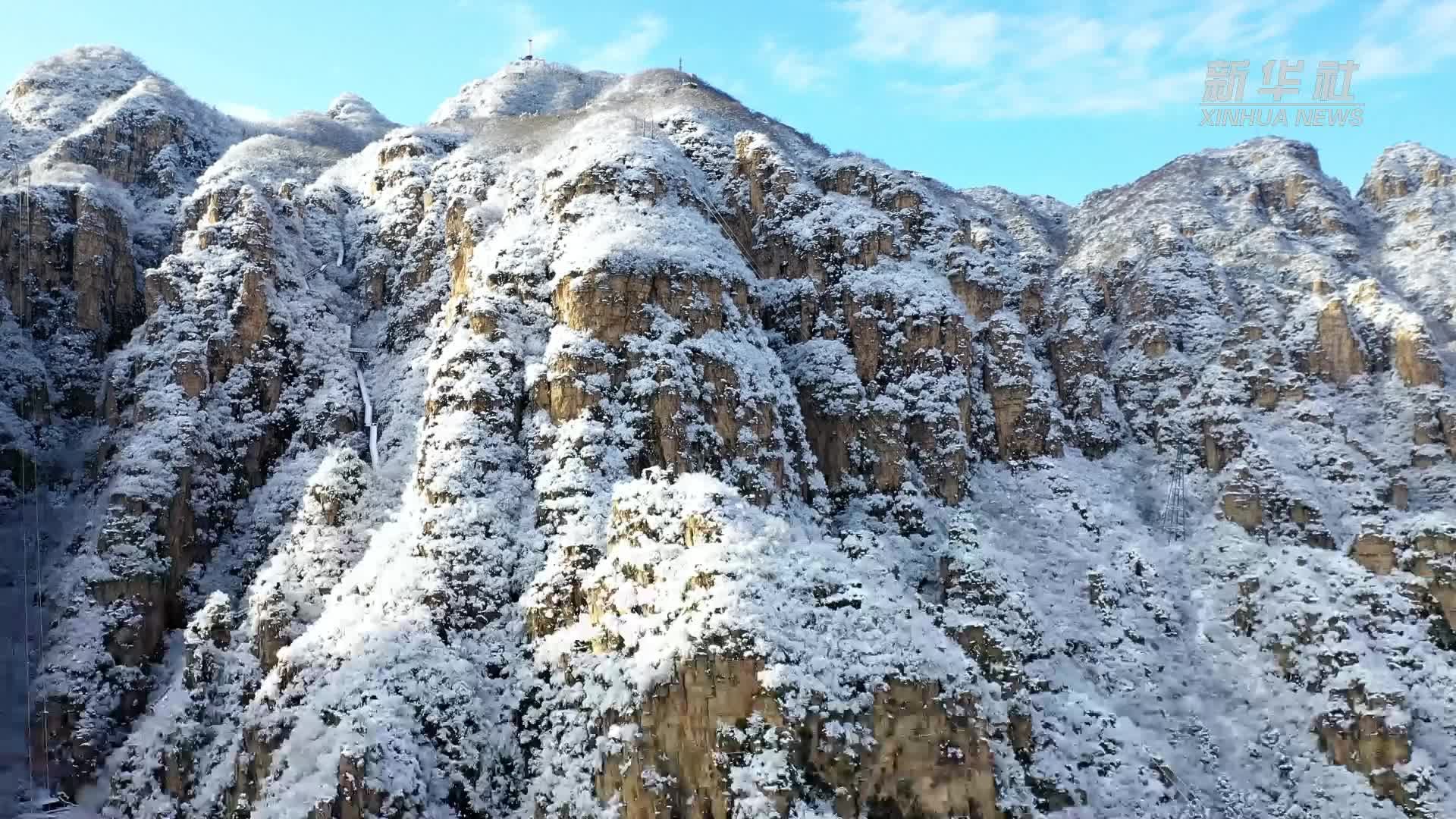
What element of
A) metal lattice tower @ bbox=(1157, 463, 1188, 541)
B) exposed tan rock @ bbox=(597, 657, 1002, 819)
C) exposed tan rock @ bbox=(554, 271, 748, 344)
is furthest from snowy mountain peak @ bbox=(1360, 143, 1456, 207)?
exposed tan rock @ bbox=(597, 657, 1002, 819)

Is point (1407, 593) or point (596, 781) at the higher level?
point (1407, 593)

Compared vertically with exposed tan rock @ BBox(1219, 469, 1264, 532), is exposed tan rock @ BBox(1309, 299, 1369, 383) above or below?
above

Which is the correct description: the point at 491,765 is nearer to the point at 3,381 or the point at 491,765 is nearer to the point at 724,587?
the point at 724,587

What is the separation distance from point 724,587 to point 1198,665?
70.0ft

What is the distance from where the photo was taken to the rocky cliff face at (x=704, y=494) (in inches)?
1029

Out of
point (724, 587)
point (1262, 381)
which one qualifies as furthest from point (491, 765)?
point (1262, 381)

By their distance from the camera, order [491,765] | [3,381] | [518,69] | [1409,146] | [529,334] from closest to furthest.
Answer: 1. [491,765]
2. [529,334]
3. [3,381]
4. [1409,146]
5. [518,69]

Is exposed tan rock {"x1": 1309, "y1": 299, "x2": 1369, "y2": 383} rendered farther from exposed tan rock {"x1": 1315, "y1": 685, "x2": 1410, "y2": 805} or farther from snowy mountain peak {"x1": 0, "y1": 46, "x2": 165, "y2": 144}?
snowy mountain peak {"x1": 0, "y1": 46, "x2": 165, "y2": 144}

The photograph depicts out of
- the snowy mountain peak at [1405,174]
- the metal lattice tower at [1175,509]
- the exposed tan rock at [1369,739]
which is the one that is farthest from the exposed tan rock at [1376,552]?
the snowy mountain peak at [1405,174]

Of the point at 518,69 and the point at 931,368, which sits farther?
the point at 518,69

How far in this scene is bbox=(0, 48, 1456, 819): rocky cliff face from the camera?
2612 cm

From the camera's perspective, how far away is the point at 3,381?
41.3 m

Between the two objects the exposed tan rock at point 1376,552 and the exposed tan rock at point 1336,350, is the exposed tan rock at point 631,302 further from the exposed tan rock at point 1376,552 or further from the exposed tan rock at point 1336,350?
the exposed tan rock at point 1336,350

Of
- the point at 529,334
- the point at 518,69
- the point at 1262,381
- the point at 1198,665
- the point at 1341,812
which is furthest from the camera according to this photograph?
the point at 518,69
